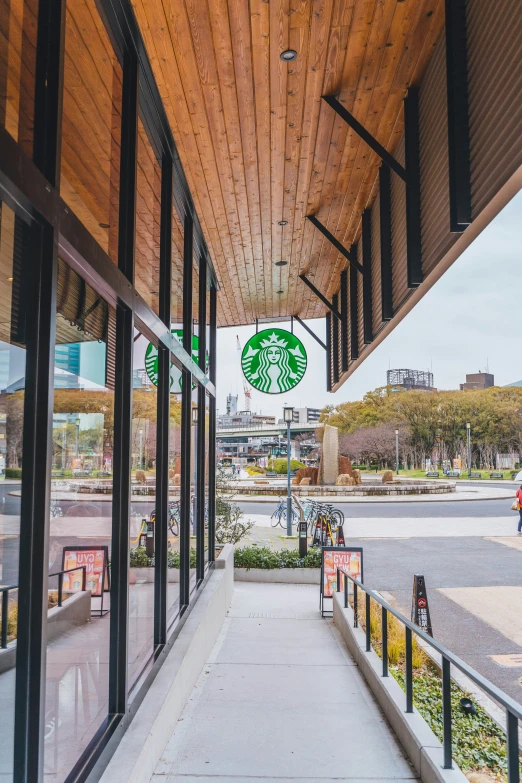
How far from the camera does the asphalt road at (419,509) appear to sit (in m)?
22.1

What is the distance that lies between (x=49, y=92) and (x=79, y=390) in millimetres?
1033

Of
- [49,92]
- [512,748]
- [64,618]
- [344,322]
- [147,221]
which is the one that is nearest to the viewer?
[49,92]

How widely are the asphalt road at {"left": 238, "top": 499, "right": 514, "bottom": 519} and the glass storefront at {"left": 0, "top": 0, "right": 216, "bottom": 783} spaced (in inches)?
718

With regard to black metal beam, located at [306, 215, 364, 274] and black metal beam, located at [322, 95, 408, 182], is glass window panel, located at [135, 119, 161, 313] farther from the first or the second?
black metal beam, located at [306, 215, 364, 274]

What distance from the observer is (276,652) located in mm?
6500

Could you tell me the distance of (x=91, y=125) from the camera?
9.01ft

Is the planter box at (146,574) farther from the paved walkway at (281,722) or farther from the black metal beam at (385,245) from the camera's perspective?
the black metal beam at (385,245)

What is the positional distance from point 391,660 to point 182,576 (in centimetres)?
221

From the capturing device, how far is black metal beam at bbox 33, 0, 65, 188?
199 centimetres

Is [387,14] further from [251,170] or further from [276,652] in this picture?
[276,652]

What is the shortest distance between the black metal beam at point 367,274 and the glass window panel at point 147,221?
10.1ft

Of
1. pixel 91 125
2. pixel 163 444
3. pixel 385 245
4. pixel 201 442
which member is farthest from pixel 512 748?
pixel 201 442

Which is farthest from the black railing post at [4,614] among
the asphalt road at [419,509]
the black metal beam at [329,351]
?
the asphalt road at [419,509]

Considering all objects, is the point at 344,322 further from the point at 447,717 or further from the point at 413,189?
the point at 447,717
